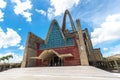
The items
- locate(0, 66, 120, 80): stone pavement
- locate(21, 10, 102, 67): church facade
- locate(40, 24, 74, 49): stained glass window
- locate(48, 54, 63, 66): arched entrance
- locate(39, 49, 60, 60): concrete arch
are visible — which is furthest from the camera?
locate(48, 54, 63, 66): arched entrance

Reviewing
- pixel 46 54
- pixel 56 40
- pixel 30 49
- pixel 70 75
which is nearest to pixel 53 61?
pixel 46 54

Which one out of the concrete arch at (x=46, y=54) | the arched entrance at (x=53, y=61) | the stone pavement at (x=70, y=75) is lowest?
the stone pavement at (x=70, y=75)

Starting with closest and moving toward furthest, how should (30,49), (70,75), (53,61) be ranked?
(70,75), (30,49), (53,61)

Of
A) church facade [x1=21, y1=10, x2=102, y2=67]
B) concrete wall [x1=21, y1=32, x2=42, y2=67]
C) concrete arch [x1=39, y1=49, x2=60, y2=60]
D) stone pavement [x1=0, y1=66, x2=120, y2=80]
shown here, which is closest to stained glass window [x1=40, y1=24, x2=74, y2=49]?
church facade [x1=21, y1=10, x2=102, y2=67]

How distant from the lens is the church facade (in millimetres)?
23362

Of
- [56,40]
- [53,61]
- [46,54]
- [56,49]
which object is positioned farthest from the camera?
[56,40]

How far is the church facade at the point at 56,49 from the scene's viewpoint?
23362 mm

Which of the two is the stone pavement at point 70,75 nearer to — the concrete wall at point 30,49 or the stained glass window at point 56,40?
the concrete wall at point 30,49

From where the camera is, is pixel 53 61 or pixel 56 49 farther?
pixel 53 61

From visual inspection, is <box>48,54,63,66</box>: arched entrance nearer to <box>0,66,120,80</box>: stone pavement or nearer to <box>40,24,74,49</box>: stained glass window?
<box>40,24,74,49</box>: stained glass window

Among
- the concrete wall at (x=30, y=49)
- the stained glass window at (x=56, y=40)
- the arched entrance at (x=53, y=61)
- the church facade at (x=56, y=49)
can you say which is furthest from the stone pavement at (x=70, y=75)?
the arched entrance at (x=53, y=61)

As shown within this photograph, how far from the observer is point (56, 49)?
84.9 ft

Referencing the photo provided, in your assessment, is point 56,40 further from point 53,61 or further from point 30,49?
point 30,49

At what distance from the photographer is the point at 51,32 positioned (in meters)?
28.1
